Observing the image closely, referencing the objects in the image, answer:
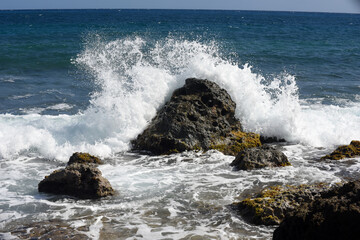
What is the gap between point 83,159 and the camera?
7320mm

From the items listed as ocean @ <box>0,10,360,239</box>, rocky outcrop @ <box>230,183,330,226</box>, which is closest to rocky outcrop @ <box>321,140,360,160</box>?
ocean @ <box>0,10,360,239</box>

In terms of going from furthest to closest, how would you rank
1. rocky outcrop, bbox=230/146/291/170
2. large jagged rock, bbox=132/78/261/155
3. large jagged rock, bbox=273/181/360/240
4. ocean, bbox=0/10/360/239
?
1. large jagged rock, bbox=132/78/261/155
2. rocky outcrop, bbox=230/146/291/170
3. ocean, bbox=0/10/360/239
4. large jagged rock, bbox=273/181/360/240

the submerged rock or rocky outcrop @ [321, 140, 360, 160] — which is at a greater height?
the submerged rock

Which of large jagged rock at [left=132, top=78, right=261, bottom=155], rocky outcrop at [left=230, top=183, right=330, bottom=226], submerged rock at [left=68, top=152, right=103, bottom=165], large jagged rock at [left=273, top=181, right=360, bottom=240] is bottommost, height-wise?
rocky outcrop at [left=230, top=183, right=330, bottom=226]

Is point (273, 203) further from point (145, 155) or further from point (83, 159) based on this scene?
→ point (83, 159)

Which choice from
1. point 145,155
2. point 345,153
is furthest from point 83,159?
point 345,153

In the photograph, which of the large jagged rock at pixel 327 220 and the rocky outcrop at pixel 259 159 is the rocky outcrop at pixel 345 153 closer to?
the rocky outcrop at pixel 259 159

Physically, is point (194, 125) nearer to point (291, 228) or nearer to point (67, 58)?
point (291, 228)

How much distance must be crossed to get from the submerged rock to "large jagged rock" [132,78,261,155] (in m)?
0.98

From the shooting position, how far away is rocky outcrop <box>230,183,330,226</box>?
4945 millimetres

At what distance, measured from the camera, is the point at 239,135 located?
27.2ft

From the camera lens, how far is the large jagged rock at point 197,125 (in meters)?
7.83

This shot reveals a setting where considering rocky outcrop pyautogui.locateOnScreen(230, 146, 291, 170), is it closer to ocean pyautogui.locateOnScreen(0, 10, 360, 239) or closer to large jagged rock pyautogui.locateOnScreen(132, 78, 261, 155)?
ocean pyautogui.locateOnScreen(0, 10, 360, 239)

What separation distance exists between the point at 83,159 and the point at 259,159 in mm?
3055
